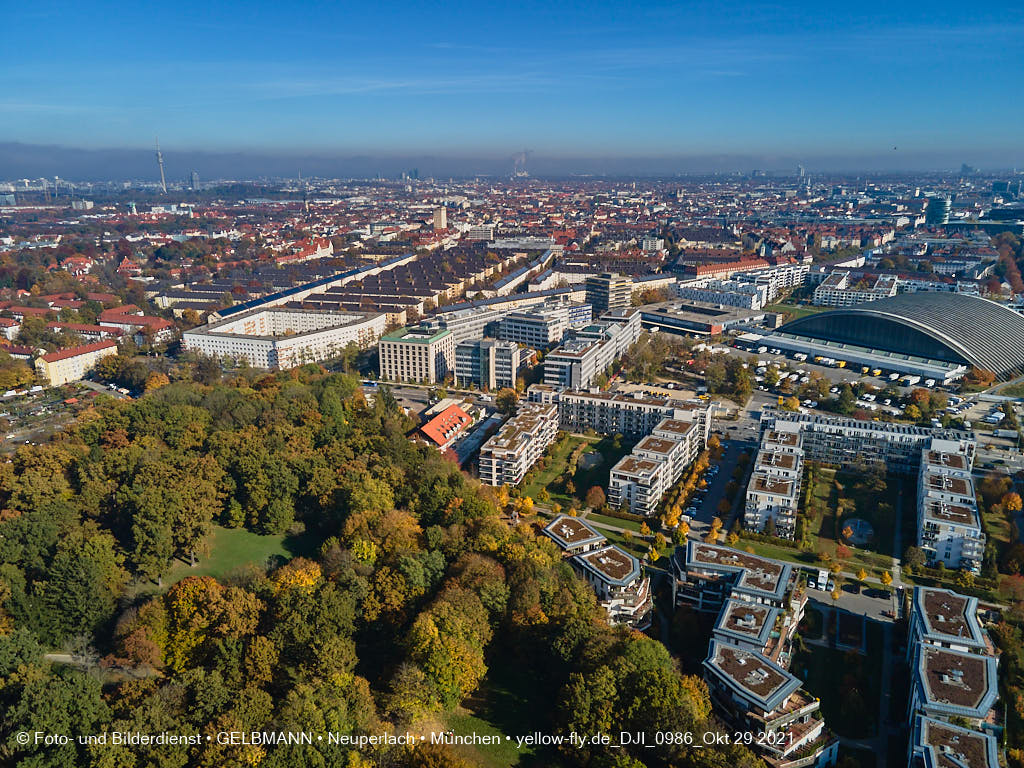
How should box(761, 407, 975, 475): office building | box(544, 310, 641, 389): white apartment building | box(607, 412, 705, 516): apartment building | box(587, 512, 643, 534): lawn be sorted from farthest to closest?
box(544, 310, 641, 389): white apartment building
box(761, 407, 975, 475): office building
box(607, 412, 705, 516): apartment building
box(587, 512, 643, 534): lawn

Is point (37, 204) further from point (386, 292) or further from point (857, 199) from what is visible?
point (857, 199)

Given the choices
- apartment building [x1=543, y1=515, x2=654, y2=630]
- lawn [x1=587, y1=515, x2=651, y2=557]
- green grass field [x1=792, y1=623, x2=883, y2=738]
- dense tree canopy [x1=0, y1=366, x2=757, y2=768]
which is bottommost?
green grass field [x1=792, y1=623, x2=883, y2=738]

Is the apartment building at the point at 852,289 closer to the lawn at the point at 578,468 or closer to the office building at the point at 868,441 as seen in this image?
the office building at the point at 868,441

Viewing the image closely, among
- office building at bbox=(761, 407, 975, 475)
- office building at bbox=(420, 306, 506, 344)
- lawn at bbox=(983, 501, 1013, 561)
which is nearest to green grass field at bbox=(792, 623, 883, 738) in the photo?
lawn at bbox=(983, 501, 1013, 561)

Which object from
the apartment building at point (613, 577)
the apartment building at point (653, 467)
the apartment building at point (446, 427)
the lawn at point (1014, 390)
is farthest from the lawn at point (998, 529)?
the apartment building at point (446, 427)

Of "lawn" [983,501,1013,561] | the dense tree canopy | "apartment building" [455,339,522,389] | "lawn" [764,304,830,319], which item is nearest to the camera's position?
the dense tree canopy

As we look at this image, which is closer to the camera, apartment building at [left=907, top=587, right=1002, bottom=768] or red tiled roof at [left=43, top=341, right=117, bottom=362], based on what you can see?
apartment building at [left=907, top=587, right=1002, bottom=768]

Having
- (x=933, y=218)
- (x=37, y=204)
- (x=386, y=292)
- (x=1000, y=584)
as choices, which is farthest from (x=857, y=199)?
(x=37, y=204)

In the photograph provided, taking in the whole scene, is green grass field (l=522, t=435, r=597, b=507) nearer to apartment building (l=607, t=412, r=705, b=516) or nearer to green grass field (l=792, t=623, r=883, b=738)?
apartment building (l=607, t=412, r=705, b=516)
